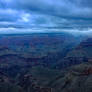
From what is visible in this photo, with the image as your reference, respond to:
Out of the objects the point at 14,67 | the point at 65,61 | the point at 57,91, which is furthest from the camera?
the point at 65,61

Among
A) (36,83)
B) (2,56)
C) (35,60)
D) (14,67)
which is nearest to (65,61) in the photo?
(35,60)

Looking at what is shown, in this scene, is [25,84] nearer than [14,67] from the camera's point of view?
Yes

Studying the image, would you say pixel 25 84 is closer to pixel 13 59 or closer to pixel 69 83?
pixel 69 83

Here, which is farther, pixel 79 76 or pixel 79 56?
pixel 79 56

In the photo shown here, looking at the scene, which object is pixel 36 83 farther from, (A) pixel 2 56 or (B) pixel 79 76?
(A) pixel 2 56

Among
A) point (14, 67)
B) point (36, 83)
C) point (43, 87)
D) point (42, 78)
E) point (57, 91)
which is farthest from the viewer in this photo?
point (14, 67)

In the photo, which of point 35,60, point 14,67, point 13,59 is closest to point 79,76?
point 14,67

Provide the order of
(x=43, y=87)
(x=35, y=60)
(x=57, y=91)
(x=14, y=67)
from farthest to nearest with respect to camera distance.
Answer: (x=35, y=60), (x=14, y=67), (x=43, y=87), (x=57, y=91)

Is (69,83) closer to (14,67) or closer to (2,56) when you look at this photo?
(14,67)

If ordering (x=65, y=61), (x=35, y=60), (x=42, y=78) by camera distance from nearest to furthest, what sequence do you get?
(x=42, y=78) → (x=65, y=61) → (x=35, y=60)
